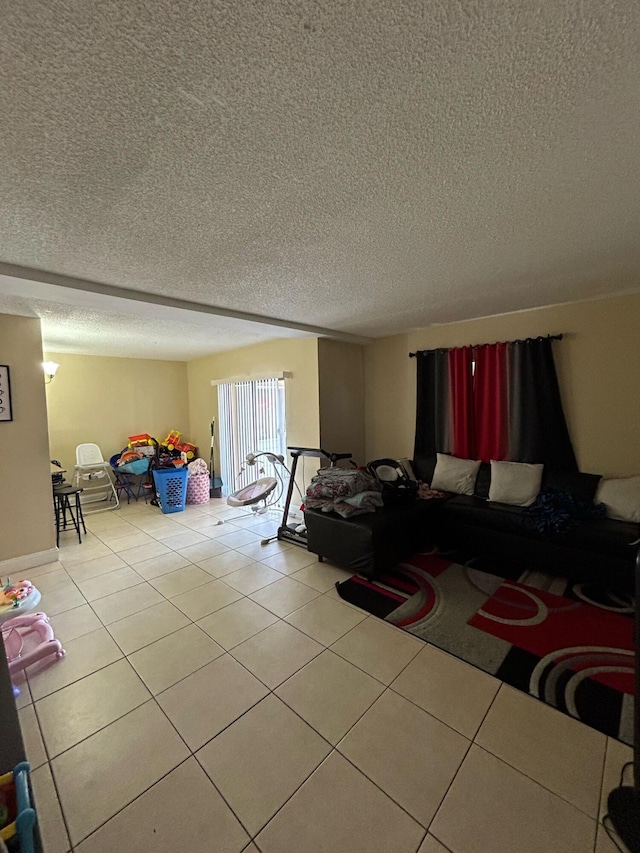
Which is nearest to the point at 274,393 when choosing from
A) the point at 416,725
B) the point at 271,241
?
the point at 271,241

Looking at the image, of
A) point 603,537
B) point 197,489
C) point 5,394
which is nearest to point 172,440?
point 197,489

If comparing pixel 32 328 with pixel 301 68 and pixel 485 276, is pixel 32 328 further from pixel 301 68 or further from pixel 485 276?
pixel 485 276

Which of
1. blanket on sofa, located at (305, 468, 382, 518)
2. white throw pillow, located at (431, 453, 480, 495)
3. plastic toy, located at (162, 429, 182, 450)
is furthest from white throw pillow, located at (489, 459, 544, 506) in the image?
plastic toy, located at (162, 429, 182, 450)

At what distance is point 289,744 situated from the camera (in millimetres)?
1484

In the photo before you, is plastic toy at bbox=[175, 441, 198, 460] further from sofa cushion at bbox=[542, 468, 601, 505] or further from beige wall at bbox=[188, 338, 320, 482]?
sofa cushion at bbox=[542, 468, 601, 505]

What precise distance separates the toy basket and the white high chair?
1.05 m

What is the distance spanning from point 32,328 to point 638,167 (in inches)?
174

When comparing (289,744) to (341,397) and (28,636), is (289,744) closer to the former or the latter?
(28,636)

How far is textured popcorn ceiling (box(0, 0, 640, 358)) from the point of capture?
0.81 m

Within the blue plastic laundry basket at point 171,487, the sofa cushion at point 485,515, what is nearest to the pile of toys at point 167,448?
the blue plastic laundry basket at point 171,487

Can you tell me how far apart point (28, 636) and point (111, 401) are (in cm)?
417

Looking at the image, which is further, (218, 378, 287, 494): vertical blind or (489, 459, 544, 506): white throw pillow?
(218, 378, 287, 494): vertical blind

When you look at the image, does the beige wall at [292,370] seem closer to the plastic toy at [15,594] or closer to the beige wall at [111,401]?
the beige wall at [111,401]

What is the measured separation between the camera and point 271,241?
6.16 ft
